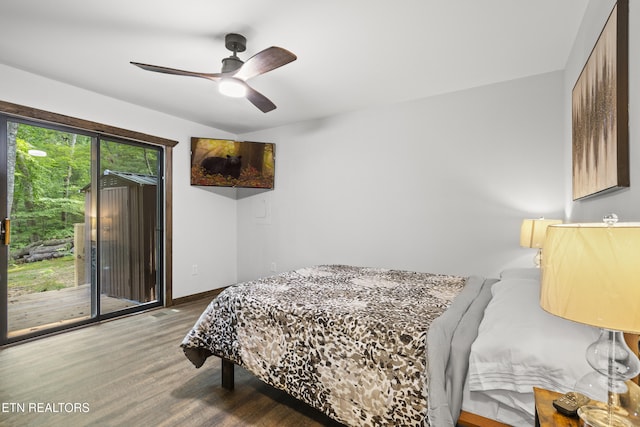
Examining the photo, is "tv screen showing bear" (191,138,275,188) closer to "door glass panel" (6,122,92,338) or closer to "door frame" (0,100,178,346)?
"door frame" (0,100,178,346)

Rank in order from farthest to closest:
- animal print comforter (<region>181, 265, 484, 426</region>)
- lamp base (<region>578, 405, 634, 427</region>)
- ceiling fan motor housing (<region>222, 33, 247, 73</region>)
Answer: ceiling fan motor housing (<region>222, 33, 247, 73</region>) → animal print comforter (<region>181, 265, 484, 426</region>) → lamp base (<region>578, 405, 634, 427</region>)

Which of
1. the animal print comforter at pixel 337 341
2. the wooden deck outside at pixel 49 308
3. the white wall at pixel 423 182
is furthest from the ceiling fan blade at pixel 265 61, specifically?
the wooden deck outside at pixel 49 308

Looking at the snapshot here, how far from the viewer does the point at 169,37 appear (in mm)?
2295

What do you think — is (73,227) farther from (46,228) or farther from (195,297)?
(195,297)

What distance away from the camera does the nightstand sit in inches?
34.6

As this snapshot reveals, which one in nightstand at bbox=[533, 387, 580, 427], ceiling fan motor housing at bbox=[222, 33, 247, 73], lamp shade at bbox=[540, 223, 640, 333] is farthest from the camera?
ceiling fan motor housing at bbox=[222, 33, 247, 73]

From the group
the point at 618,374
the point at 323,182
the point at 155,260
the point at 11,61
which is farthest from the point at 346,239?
the point at 11,61

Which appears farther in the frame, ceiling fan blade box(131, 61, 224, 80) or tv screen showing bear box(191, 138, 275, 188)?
tv screen showing bear box(191, 138, 275, 188)

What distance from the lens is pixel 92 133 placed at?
3.44m

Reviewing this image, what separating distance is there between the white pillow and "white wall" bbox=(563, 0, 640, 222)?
20.2 inches

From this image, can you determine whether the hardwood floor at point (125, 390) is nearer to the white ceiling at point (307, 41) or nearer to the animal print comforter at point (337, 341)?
the animal print comforter at point (337, 341)

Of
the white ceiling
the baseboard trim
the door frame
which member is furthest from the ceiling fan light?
the baseboard trim

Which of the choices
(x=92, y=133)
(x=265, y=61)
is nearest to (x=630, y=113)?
(x=265, y=61)

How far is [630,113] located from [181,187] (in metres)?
4.41
